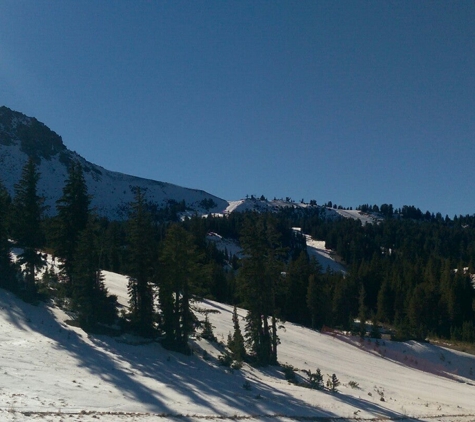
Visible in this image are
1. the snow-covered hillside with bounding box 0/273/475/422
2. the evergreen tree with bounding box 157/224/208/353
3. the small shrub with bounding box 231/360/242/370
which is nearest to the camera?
the snow-covered hillside with bounding box 0/273/475/422

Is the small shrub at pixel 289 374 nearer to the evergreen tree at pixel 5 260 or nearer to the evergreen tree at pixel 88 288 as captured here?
the evergreen tree at pixel 88 288

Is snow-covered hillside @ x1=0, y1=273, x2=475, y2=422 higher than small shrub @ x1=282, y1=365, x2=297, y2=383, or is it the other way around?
snow-covered hillside @ x1=0, y1=273, x2=475, y2=422

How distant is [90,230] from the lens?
30234 mm

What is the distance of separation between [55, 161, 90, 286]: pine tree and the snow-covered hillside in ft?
16.5

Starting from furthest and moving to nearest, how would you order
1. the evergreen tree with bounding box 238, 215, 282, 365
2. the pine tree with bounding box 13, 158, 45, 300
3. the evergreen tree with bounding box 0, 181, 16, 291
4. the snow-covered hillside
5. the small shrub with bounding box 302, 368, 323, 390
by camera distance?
1. the evergreen tree with bounding box 238, 215, 282, 365
2. the evergreen tree with bounding box 0, 181, 16, 291
3. the pine tree with bounding box 13, 158, 45, 300
4. the small shrub with bounding box 302, 368, 323, 390
5. the snow-covered hillside

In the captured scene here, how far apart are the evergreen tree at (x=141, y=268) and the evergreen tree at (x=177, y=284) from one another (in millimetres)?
1070

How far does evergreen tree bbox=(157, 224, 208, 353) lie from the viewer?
30.1 metres

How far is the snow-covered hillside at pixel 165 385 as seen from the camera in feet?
51.2

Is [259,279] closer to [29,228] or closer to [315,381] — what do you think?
[315,381]

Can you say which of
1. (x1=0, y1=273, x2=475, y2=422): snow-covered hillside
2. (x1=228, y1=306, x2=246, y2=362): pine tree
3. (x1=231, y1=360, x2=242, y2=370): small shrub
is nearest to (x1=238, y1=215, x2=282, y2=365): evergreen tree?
(x1=228, y1=306, x2=246, y2=362): pine tree

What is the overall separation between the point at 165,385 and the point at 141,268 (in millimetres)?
12619

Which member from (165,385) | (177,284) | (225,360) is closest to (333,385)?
(225,360)

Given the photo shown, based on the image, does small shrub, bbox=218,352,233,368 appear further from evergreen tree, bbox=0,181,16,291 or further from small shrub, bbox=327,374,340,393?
evergreen tree, bbox=0,181,16,291

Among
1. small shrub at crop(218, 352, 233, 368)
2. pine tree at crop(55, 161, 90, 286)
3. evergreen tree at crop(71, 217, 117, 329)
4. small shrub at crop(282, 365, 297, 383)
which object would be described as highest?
pine tree at crop(55, 161, 90, 286)
